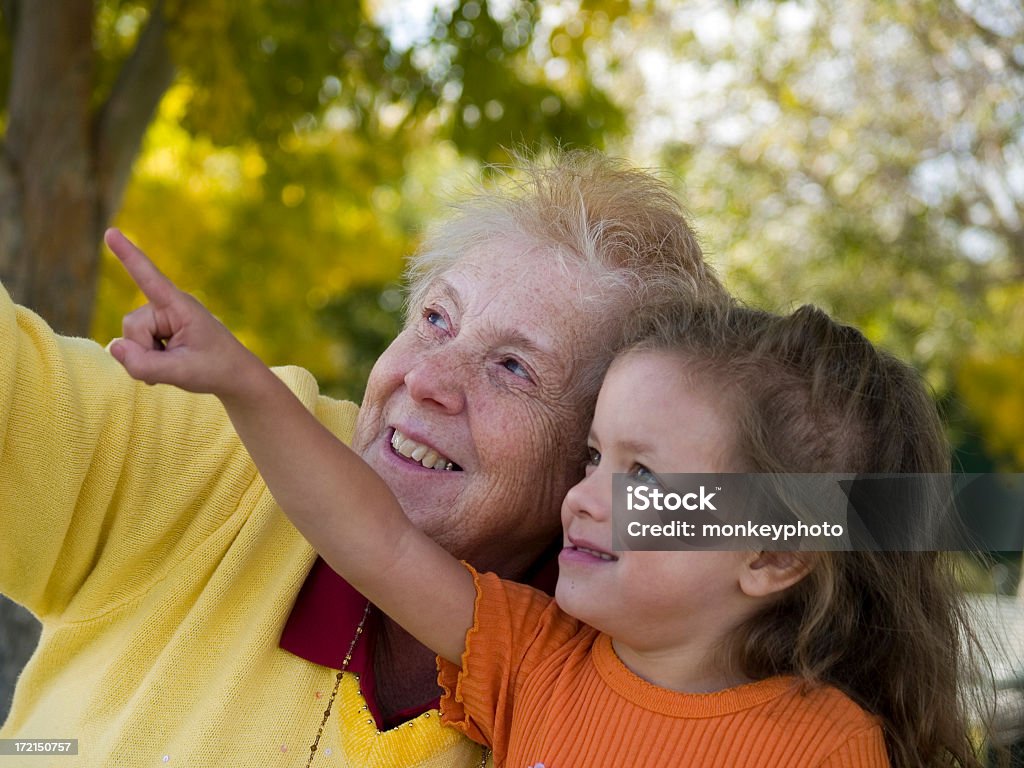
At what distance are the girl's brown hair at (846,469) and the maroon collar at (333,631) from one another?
0.61 metres

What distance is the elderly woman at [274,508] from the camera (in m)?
1.89

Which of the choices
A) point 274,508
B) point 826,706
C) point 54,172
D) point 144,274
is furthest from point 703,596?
point 54,172

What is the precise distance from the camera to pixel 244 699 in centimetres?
193

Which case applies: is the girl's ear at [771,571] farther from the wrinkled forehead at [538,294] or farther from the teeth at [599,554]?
the wrinkled forehead at [538,294]

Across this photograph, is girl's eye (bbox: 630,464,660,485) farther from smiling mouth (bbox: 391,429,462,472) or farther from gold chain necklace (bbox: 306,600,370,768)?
gold chain necklace (bbox: 306,600,370,768)

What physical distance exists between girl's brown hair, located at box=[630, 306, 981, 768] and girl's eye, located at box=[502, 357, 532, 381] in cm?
28

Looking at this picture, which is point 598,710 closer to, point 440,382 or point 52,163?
point 440,382

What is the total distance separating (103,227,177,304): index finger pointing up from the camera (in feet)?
4.50

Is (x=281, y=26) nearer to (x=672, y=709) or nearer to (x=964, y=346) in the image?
(x=672, y=709)

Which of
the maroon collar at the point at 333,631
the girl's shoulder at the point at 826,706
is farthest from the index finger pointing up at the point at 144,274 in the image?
the girl's shoulder at the point at 826,706

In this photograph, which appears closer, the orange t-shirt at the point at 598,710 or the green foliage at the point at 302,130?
the orange t-shirt at the point at 598,710

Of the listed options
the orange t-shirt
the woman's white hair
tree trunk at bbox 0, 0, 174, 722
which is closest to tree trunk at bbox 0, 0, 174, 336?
tree trunk at bbox 0, 0, 174, 722

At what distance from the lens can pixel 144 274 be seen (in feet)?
4.50

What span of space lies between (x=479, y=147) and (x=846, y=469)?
125 inches
